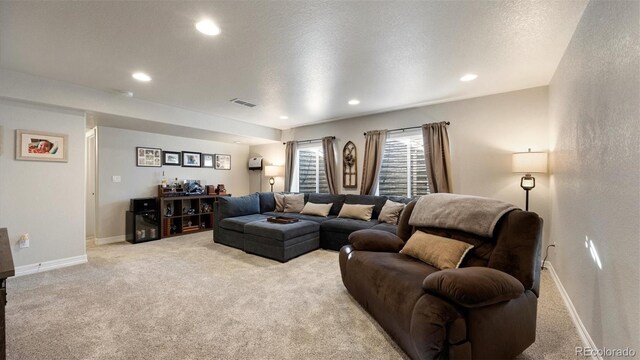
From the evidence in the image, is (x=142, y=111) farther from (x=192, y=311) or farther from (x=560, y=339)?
(x=560, y=339)

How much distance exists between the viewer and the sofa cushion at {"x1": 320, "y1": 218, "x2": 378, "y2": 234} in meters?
3.87

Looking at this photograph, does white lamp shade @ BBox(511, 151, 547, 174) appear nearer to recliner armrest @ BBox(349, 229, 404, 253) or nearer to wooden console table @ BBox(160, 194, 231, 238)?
recliner armrest @ BBox(349, 229, 404, 253)

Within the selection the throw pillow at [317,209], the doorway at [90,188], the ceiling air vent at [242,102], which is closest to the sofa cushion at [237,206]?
the throw pillow at [317,209]

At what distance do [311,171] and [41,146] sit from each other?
14.1 feet

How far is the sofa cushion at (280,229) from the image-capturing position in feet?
11.7

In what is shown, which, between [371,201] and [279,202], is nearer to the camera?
[371,201]

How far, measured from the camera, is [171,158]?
5602mm

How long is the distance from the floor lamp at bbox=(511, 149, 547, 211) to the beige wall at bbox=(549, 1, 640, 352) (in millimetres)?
749

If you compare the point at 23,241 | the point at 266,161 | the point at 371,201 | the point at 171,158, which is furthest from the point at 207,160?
the point at 371,201

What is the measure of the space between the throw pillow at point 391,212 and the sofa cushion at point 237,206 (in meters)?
2.45

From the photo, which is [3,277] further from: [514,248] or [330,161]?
[330,161]

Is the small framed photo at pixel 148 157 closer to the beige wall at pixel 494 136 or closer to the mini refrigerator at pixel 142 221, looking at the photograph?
the mini refrigerator at pixel 142 221

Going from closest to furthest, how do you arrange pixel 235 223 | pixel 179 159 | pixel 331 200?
pixel 235 223 → pixel 331 200 → pixel 179 159

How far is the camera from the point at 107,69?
9.36ft
